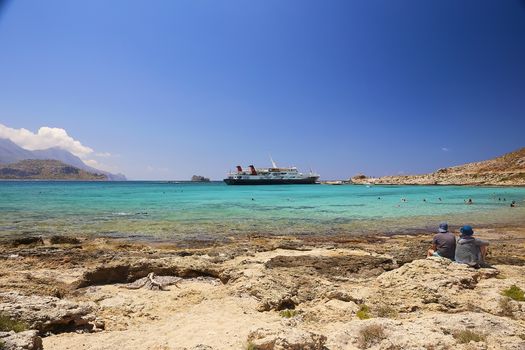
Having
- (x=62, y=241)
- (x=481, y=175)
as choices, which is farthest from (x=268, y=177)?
(x=62, y=241)

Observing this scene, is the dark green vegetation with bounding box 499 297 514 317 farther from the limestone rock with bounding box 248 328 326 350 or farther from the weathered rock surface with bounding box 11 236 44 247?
the weathered rock surface with bounding box 11 236 44 247

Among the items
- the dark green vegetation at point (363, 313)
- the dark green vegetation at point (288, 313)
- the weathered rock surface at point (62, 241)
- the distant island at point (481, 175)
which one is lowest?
the weathered rock surface at point (62, 241)

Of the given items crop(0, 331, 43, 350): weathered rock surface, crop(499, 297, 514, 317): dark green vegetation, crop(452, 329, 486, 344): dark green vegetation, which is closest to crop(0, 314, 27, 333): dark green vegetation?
crop(0, 331, 43, 350): weathered rock surface

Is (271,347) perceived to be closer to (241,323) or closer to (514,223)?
(241,323)

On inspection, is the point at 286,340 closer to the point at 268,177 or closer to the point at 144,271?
the point at 144,271

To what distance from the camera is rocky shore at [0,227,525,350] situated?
4539mm

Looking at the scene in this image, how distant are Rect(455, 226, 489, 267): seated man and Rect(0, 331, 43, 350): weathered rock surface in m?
9.16

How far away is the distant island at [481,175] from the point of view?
276 feet

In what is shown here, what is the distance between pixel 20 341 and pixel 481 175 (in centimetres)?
11175

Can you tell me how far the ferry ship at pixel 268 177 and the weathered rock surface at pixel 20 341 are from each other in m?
103

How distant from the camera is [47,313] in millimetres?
5094

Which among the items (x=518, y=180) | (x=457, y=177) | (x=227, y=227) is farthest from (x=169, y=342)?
(x=457, y=177)

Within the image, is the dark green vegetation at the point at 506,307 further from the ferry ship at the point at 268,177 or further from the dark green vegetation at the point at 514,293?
the ferry ship at the point at 268,177

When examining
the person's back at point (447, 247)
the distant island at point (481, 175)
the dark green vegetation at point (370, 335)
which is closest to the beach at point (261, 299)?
the dark green vegetation at point (370, 335)
